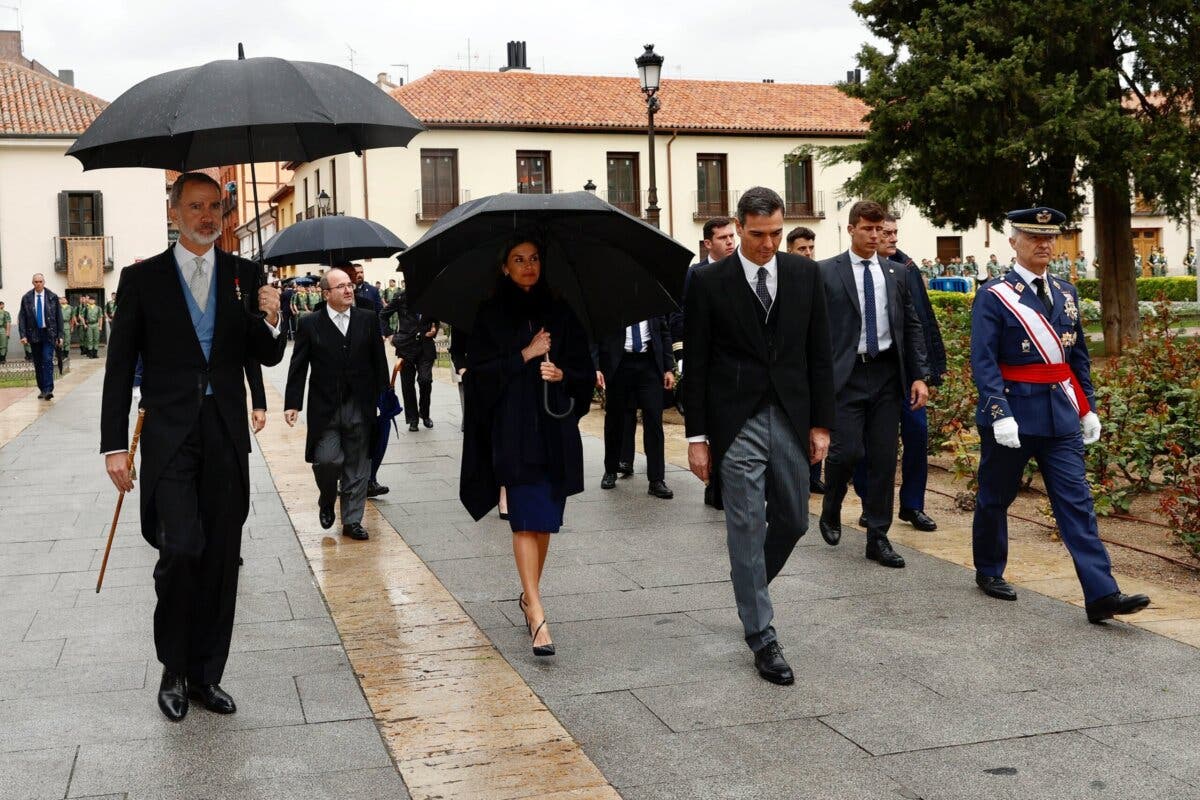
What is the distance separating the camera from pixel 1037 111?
21.8 m

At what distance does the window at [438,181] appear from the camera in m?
44.7

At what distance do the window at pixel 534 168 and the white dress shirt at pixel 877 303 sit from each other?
3943 centimetres

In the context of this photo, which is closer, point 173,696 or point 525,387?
point 173,696

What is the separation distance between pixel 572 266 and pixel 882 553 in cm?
250

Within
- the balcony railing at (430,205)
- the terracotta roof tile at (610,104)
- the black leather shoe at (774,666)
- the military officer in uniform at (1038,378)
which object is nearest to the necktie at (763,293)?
the military officer in uniform at (1038,378)

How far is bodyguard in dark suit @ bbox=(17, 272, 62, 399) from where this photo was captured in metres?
20.2

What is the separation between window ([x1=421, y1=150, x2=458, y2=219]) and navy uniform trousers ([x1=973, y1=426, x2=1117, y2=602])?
130ft

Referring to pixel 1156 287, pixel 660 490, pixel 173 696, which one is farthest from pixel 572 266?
pixel 1156 287

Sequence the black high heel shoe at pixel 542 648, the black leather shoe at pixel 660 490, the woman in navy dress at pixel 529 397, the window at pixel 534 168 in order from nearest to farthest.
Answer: the black high heel shoe at pixel 542 648 → the woman in navy dress at pixel 529 397 → the black leather shoe at pixel 660 490 → the window at pixel 534 168

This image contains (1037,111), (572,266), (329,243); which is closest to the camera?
(572,266)

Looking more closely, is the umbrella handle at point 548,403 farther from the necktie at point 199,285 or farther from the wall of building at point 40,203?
the wall of building at point 40,203

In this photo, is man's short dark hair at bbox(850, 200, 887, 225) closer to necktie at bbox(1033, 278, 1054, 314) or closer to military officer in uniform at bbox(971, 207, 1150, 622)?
military officer in uniform at bbox(971, 207, 1150, 622)

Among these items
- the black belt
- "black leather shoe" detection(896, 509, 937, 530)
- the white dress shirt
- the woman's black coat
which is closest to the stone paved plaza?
"black leather shoe" detection(896, 509, 937, 530)

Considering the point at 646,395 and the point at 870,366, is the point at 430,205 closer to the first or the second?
the point at 646,395
